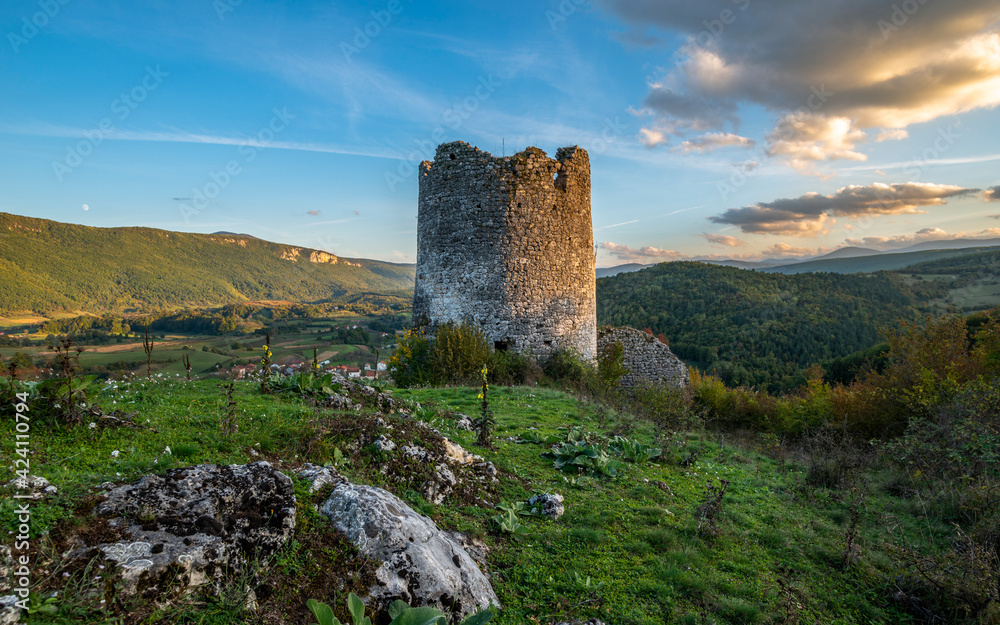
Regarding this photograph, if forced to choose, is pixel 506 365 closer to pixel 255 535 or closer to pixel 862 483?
pixel 862 483

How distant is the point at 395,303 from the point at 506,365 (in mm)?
106372

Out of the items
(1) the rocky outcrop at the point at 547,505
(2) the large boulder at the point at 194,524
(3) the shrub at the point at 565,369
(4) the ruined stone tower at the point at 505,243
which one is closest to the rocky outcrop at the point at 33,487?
(2) the large boulder at the point at 194,524

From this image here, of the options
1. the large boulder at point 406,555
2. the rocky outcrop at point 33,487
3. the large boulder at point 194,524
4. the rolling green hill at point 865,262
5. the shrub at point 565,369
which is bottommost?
the shrub at point 565,369

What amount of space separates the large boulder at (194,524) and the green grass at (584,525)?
0.15 meters

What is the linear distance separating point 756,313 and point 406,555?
43.1m

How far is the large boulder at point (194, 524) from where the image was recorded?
2213 millimetres

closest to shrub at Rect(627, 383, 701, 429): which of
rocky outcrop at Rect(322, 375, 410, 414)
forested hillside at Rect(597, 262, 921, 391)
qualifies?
rocky outcrop at Rect(322, 375, 410, 414)

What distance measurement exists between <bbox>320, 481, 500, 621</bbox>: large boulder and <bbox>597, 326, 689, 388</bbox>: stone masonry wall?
48.8 feet

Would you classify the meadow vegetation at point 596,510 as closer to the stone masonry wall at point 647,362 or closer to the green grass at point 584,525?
the green grass at point 584,525

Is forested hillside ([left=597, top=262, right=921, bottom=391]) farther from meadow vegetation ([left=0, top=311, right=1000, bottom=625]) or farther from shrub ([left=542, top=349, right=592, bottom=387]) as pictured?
meadow vegetation ([left=0, top=311, right=1000, bottom=625])

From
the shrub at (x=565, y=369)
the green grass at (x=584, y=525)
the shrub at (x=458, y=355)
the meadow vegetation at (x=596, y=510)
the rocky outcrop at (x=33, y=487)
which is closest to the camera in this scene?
the rocky outcrop at (x=33, y=487)

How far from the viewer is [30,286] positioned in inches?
2963

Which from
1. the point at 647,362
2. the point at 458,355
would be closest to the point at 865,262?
the point at 647,362

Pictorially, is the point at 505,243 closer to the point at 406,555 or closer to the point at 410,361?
the point at 410,361
